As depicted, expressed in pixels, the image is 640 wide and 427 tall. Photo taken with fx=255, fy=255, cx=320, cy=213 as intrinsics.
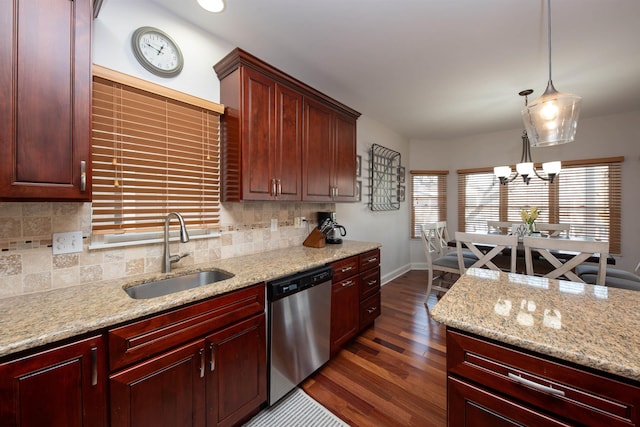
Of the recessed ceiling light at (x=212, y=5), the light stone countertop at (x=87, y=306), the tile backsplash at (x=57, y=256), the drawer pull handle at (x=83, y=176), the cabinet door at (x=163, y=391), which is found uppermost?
the recessed ceiling light at (x=212, y=5)

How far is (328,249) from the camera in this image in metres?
2.48

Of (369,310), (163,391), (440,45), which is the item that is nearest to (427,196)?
(369,310)

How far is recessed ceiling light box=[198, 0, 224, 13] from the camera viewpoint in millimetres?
1625

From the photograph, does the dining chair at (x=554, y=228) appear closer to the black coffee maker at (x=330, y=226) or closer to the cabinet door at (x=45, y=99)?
the black coffee maker at (x=330, y=226)

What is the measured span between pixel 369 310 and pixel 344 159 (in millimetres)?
1615

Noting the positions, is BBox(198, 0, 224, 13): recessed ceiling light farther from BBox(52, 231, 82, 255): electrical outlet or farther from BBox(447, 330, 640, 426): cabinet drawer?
BBox(447, 330, 640, 426): cabinet drawer

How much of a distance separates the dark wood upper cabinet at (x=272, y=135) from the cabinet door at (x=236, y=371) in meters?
0.91

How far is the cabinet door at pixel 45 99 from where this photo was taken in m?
0.99

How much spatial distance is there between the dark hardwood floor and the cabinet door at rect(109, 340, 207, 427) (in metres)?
0.88

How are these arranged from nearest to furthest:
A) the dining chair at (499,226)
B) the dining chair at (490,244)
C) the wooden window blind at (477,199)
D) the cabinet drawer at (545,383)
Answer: the cabinet drawer at (545,383) < the dining chair at (490,244) < the dining chair at (499,226) < the wooden window blind at (477,199)

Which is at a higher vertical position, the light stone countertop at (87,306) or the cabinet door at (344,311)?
the light stone countertop at (87,306)

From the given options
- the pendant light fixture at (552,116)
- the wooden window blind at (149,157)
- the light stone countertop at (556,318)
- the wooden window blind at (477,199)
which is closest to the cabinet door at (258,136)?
the wooden window blind at (149,157)

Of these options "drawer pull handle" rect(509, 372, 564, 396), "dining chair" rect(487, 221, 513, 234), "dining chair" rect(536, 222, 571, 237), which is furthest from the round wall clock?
"dining chair" rect(536, 222, 571, 237)

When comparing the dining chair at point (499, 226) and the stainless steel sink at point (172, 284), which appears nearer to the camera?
the stainless steel sink at point (172, 284)
